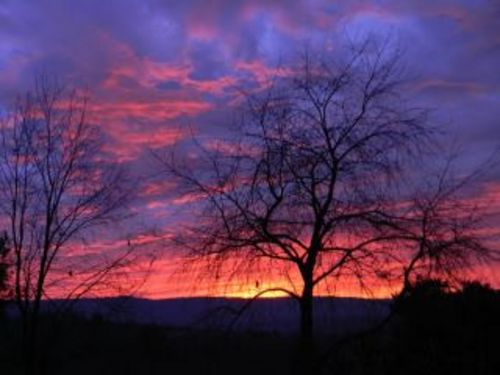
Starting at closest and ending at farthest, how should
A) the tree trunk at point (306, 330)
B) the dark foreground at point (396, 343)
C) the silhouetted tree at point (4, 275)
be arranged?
the tree trunk at point (306, 330) → the dark foreground at point (396, 343) → the silhouetted tree at point (4, 275)

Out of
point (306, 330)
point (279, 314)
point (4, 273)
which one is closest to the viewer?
point (306, 330)

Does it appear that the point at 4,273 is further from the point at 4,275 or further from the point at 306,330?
the point at 306,330

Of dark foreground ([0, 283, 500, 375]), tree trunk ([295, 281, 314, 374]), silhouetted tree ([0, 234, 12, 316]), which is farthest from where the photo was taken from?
silhouetted tree ([0, 234, 12, 316])

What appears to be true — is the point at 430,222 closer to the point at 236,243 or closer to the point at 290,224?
the point at 290,224

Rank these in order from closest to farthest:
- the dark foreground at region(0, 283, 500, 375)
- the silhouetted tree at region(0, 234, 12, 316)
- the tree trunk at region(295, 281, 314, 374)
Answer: the tree trunk at region(295, 281, 314, 374) < the dark foreground at region(0, 283, 500, 375) < the silhouetted tree at region(0, 234, 12, 316)

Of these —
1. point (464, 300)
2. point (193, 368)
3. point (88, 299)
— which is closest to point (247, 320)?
point (464, 300)

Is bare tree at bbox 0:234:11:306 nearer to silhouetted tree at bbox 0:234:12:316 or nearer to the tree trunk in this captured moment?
silhouetted tree at bbox 0:234:12:316

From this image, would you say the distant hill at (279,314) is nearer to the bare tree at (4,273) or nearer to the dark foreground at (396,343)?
the dark foreground at (396,343)

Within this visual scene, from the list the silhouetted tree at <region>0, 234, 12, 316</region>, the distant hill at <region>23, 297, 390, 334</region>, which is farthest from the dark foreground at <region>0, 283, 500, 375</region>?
the silhouetted tree at <region>0, 234, 12, 316</region>

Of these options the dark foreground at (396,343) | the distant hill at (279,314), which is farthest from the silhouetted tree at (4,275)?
the distant hill at (279,314)

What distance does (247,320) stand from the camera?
16391 mm

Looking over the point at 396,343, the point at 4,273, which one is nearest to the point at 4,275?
the point at 4,273

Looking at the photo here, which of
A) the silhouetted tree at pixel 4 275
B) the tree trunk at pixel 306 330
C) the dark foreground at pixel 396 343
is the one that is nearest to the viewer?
the tree trunk at pixel 306 330

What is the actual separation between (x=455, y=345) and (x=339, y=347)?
3360mm
